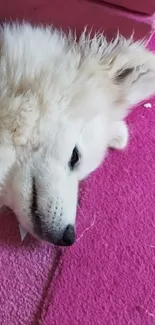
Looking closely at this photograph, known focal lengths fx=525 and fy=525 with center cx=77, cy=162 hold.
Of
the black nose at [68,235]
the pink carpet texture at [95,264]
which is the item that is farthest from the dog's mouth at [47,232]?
the pink carpet texture at [95,264]

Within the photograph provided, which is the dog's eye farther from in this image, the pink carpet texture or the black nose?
the pink carpet texture

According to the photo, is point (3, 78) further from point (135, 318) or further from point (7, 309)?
point (135, 318)

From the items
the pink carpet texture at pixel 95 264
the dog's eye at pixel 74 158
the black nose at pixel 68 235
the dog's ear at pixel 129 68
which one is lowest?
the pink carpet texture at pixel 95 264

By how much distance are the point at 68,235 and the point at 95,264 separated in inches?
7.3

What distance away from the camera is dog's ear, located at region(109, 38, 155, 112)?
1.48 meters

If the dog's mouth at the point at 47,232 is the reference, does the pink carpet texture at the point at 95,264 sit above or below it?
below

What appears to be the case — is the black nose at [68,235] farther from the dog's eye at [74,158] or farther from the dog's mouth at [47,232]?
the dog's eye at [74,158]

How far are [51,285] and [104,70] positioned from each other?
2.06ft

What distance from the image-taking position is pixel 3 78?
133 centimetres

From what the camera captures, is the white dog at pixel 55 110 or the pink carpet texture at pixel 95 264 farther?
the pink carpet texture at pixel 95 264

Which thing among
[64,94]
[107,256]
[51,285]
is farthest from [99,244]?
[64,94]

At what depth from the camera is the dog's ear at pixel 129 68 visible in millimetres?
1484

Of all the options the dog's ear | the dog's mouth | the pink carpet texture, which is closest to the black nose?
the dog's mouth

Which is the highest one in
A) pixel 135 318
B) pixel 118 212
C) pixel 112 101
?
pixel 112 101
